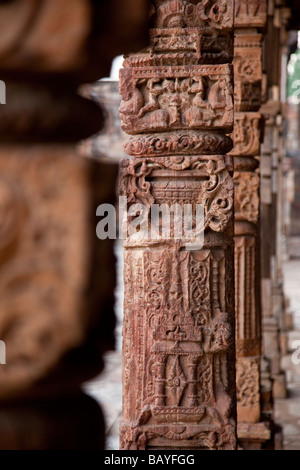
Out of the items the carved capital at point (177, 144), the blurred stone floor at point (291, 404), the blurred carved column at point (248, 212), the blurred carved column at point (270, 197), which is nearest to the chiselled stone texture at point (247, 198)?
the blurred carved column at point (248, 212)

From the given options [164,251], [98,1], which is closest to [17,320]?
[98,1]

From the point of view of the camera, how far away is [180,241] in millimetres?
3137

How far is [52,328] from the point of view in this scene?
3.39 ft

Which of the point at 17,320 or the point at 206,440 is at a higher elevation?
the point at 17,320

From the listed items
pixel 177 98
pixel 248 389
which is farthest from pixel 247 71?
pixel 248 389

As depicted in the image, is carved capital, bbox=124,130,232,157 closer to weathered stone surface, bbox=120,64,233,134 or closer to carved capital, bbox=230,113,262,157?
weathered stone surface, bbox=120,64,233,134

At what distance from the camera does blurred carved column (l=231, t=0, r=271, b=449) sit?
4.95 metres

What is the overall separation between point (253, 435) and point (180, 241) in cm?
250

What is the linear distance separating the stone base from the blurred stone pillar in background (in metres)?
4.30

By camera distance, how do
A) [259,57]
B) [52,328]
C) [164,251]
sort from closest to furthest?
[52,328] < [164,251] < [259,57]

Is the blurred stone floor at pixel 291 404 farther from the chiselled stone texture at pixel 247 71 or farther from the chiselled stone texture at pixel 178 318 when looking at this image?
the chiselled stone texture at pixel 178 318

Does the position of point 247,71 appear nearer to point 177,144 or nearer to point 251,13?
point 251,13

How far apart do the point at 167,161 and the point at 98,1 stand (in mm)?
2131

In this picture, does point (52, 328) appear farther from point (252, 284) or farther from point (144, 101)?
point (252, 284)
